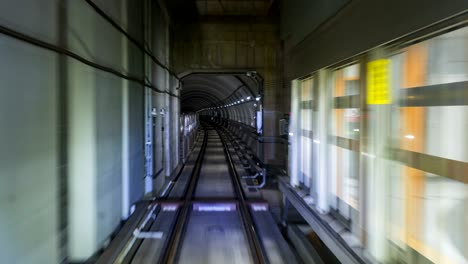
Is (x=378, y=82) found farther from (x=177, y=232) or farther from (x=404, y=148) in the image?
(x=177, y=232)

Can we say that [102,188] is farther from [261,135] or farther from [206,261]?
[261,135]

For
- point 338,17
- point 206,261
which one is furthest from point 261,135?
point 338,17

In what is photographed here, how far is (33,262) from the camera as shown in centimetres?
327

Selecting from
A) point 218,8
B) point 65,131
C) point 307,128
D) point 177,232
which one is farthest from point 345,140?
point 218,8

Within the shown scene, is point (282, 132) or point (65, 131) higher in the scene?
point (65, 131)

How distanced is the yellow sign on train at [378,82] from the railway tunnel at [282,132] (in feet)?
0.07

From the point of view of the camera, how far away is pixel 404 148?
10.6 feet

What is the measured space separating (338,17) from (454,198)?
8.86ft

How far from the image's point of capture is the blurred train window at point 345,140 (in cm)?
441

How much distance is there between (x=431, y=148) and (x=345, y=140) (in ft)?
6.36

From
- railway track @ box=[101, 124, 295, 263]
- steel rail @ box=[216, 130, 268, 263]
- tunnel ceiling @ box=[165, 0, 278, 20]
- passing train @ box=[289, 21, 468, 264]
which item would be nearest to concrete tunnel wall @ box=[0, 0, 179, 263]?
railway track @ box=[101, 124, 295, 263]

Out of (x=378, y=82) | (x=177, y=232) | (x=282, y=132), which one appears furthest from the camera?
(x=282, y=132)

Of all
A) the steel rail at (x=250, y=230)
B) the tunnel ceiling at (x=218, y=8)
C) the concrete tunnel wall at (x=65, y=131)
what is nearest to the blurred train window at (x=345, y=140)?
the steel rail at (x=250, y=230)

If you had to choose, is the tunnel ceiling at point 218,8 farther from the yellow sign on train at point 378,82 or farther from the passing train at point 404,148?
the yellow sign on train at point 378,82
